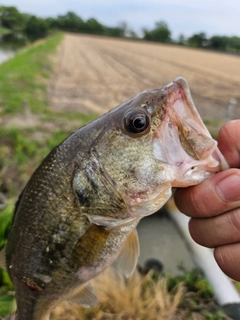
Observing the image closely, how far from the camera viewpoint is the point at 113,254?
6.49ft

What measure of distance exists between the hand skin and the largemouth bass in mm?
81

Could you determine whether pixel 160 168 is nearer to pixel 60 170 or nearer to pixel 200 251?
pixel 60 170

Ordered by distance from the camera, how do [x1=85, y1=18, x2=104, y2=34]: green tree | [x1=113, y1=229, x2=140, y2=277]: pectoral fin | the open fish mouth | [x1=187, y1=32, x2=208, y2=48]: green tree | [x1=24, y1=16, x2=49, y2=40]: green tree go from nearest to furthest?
the open fish mouth
[x1=113, y1=229, x2=140, y2=277]: pectoral fin
[x1=187, y1=32, x2=208, y2=48]: green tree
[x1=24, y1=16, x2=49, y2=40]: green tree
[x1=85, y1=18, x2=104, y2=34]: green tree

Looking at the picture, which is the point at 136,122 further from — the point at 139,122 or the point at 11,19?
the point at 11,19

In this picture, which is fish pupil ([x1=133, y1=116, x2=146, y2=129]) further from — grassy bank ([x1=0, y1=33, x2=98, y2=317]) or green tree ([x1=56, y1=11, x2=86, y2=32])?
green tree ([x1=56, y1=11, x2=86, y2=32])

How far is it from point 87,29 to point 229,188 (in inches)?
4099

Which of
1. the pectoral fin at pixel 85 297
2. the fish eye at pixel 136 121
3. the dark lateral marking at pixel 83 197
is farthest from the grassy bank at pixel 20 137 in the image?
the fish eye at pixel 136 121

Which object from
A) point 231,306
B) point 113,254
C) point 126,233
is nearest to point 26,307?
point 113,254

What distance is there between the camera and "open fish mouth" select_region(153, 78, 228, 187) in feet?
5.15

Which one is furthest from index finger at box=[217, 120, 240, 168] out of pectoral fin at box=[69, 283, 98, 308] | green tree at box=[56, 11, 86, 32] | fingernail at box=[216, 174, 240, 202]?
green tree at box=[56, 11, 86, 32]

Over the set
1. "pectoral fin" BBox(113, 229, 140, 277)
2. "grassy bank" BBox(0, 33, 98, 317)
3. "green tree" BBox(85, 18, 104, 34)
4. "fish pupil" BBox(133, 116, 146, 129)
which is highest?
"green tree" BBox(85, 18, 104, 34)

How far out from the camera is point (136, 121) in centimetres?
165

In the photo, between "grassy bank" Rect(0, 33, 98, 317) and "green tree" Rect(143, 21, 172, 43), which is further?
"green tree" Rect(143, 21, 172, 43)

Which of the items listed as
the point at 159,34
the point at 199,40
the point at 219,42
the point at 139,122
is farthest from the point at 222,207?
the point at 159,34
